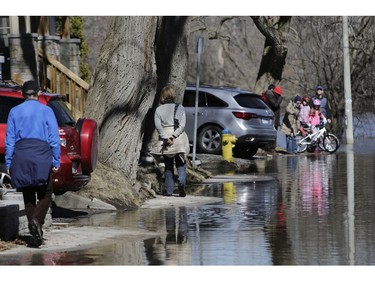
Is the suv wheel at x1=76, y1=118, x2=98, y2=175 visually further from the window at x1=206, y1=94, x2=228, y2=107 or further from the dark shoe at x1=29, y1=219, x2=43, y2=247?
the window at x1=206, y1=94, x2=228, y2=107

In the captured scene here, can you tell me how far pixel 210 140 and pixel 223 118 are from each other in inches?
24.2

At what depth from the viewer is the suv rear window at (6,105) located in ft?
50.6

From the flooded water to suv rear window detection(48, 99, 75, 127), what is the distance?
1.23 m

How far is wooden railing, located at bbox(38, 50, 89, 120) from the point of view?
30562 millimetres

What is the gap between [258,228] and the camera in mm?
14227

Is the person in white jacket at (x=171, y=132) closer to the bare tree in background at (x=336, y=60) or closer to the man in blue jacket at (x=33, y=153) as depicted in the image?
the man in blue jacket at (x=33, y=153)

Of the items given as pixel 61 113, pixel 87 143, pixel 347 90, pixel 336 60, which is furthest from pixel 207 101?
pixel 336 60

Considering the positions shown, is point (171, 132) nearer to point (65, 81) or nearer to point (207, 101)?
point (207, 101)

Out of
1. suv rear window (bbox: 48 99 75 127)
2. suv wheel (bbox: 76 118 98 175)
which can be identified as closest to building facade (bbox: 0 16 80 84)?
suv rear window (bbox: 48 99 75 127)

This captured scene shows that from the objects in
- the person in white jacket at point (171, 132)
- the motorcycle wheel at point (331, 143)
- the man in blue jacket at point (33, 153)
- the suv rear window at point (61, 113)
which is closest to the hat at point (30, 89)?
the man in blue jacket at point (33, 153)

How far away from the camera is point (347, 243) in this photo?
41.4 feet

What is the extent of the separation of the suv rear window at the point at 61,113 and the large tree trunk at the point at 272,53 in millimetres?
22792

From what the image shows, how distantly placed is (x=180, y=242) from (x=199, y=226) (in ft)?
5.28
